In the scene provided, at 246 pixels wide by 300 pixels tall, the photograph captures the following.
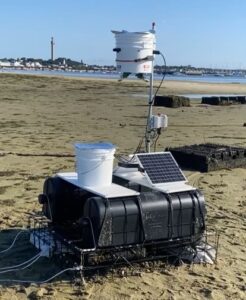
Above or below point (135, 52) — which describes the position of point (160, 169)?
below

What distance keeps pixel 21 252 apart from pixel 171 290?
6.39 feet

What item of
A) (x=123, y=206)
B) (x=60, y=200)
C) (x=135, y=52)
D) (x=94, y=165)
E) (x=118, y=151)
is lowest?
(x=118, y=151)

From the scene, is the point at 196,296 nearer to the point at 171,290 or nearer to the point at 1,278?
the point at 171,290

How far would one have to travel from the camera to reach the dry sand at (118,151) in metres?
5.60

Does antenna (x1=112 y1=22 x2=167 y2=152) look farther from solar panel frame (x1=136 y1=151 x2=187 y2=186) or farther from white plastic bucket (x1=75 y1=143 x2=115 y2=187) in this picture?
white plastic bucket (x1=75 y1=143 x2=115 y2=187)

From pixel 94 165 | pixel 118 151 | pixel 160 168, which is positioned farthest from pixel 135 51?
pixel 118 151

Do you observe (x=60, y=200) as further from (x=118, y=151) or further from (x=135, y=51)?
(x=118, y=151)

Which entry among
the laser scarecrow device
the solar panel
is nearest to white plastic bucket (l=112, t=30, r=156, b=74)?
the laser scarecrow device

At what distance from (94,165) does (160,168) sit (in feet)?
3.04

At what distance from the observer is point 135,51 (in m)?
7.10

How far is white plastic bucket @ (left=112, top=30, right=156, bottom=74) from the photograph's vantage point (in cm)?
710

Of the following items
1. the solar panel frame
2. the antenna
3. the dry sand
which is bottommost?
the dry sand

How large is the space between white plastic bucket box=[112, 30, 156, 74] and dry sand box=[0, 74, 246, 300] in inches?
96.2

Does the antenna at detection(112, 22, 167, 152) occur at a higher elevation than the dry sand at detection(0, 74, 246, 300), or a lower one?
higher
